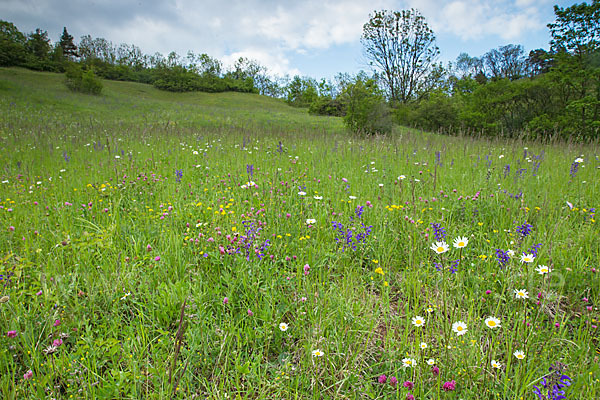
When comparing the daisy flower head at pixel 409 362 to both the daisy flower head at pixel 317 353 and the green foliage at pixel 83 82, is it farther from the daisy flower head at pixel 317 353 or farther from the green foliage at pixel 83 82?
the green foliage at pixel 83 82

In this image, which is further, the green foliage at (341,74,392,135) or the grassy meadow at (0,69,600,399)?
the green foliage at (341,74,392,135)

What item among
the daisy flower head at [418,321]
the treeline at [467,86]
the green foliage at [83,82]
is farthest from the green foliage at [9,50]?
the daisy flower head at [418,321]

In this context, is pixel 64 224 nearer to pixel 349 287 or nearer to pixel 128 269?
pixel 128 269

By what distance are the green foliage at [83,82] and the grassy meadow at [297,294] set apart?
29954 mm

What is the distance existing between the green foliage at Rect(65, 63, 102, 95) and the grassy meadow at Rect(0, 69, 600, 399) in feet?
98.3

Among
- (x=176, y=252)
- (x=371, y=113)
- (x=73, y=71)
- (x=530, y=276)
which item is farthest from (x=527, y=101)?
(x=73, y=71)

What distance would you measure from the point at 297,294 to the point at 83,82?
3432cm

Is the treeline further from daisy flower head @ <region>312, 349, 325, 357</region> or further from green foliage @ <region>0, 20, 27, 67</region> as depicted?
daisy flower head @ <region>312, 349, 325, 357</region>

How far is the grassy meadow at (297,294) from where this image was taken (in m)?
1.34

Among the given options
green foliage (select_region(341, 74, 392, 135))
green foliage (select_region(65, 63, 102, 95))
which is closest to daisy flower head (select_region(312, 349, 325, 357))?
green foliage (select_region(341, 74, 392, 135))

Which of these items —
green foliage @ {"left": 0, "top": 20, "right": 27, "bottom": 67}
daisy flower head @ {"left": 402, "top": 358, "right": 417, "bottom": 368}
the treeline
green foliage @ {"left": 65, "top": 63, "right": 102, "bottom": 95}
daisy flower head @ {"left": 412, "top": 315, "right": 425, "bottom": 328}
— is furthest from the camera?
green foliage @ {"left": 0, "top": 20, "right": 27, "bottom": 67}

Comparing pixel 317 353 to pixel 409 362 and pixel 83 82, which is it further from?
pixel 83 82

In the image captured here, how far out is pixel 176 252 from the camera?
217 cm

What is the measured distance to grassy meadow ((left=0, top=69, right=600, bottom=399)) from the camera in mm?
1337
